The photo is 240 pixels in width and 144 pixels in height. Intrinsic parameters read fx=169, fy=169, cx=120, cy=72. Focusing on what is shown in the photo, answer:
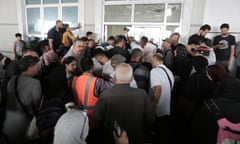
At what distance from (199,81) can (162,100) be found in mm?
557

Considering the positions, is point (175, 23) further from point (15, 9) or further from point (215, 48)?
point (15, 9)

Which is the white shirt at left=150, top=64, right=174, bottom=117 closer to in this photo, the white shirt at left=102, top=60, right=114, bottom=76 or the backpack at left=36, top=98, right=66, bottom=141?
the white shirt at left=102, top=60, right=114, bottom=76

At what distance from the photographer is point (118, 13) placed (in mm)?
6090

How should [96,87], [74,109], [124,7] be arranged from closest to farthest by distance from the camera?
[74,109] < [96,87] < [124,7]

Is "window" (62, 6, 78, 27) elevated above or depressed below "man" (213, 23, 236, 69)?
above

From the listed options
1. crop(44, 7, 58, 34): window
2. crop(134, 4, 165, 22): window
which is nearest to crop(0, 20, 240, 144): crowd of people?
crop(134, 4, 165, 22): window

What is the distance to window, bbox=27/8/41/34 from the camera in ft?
24.1

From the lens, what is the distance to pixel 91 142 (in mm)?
1864

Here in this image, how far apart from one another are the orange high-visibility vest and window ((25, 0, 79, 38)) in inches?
205

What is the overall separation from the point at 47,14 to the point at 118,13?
126 inches

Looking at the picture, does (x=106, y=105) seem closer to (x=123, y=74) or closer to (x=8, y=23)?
(x=123, y=74)

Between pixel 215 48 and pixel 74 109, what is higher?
pixel 215 48

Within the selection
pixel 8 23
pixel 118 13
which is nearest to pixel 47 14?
pixel 8 23

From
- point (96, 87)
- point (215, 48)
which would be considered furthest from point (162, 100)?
point (215, 48)
